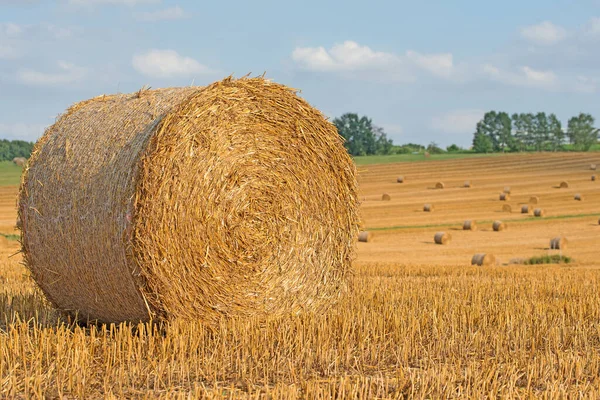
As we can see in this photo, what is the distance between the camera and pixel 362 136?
7475 centimetres

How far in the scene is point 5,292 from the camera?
9.80 metres

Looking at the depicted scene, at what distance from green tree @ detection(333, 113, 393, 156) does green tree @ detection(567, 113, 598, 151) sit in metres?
23.1

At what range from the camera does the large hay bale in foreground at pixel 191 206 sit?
6770 mm

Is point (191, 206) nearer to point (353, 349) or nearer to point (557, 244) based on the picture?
point (353, 349)

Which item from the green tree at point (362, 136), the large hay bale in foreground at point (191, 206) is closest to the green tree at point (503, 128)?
the green tree at point (362, 136)

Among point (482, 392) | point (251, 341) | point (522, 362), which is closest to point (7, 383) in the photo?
point (251, 341)

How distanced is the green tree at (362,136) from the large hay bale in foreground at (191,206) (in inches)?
2482

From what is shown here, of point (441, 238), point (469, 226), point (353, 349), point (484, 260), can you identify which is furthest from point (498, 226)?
point (353, 349)

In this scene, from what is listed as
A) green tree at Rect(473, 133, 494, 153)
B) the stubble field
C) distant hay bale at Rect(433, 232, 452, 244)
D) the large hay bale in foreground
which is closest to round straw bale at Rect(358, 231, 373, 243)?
distant hay bale at Rect(433, 232, 452, 244)

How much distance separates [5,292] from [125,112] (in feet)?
11.9

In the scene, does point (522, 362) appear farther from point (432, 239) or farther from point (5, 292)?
point (432, 239)

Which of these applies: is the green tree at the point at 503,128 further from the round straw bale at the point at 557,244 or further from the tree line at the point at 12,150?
the round straw bale at the point at 557,244

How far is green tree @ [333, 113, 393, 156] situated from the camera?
72338 millimetres

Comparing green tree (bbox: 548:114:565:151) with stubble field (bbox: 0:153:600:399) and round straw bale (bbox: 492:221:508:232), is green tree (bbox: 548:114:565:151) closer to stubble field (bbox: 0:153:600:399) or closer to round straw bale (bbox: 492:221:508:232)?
round straw bale (bbox: 492:221:508:232)
